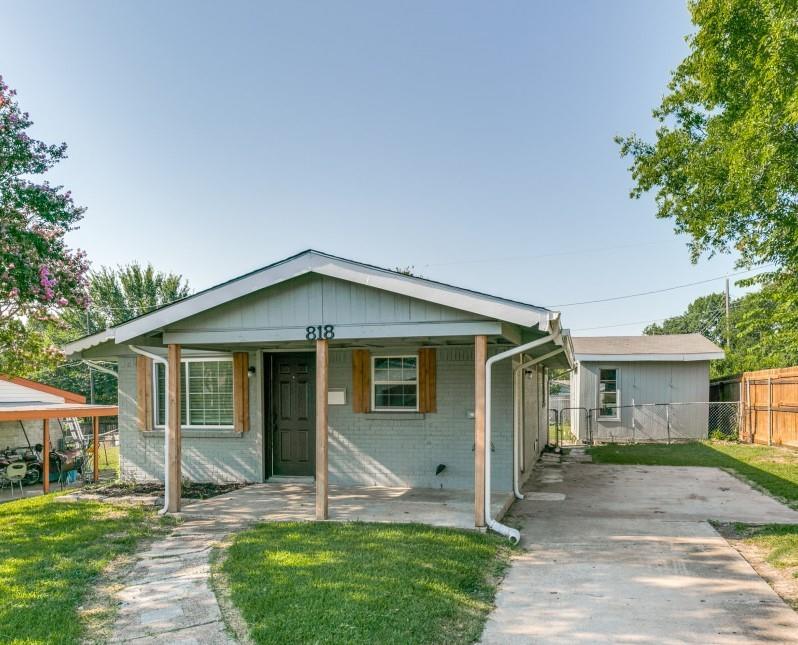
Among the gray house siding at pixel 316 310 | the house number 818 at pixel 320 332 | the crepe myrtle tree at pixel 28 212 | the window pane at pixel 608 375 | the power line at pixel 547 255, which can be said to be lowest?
the window pane at pixel 608 375

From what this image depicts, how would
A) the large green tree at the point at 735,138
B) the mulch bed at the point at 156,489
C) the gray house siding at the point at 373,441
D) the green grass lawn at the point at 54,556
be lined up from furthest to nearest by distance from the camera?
the mulch bed at the point at 156,489 < the gray house siding at the point at 373,441 < the large green tree at the point at 735,138 < the green grass lawn at the point at 54,556

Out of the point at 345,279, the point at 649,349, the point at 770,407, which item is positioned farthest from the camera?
the point at 649,349

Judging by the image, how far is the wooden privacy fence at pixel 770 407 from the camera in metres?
13.8

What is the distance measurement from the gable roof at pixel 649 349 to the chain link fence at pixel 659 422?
140 centimetres

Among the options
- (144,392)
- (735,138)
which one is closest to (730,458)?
(735,138)

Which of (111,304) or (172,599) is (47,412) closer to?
(172,599)

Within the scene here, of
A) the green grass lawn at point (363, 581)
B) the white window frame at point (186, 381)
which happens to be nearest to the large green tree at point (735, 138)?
the green grass lawn at point (363, 581)

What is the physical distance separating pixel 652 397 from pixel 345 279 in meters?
14.5

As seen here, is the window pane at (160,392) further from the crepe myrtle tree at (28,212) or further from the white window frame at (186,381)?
the crepe myrtle tree at (28,212)

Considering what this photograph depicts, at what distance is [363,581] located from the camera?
4.50 m

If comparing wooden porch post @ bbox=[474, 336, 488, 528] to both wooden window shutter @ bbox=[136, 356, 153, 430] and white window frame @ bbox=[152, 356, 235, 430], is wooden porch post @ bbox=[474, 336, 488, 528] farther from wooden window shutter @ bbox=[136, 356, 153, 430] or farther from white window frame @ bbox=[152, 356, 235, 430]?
wooden window shutter @ bbox=[136, 356, 153, 430]

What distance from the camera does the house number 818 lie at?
22.2 feet

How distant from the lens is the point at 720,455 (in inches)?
540

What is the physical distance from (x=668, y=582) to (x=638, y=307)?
41249 mm
